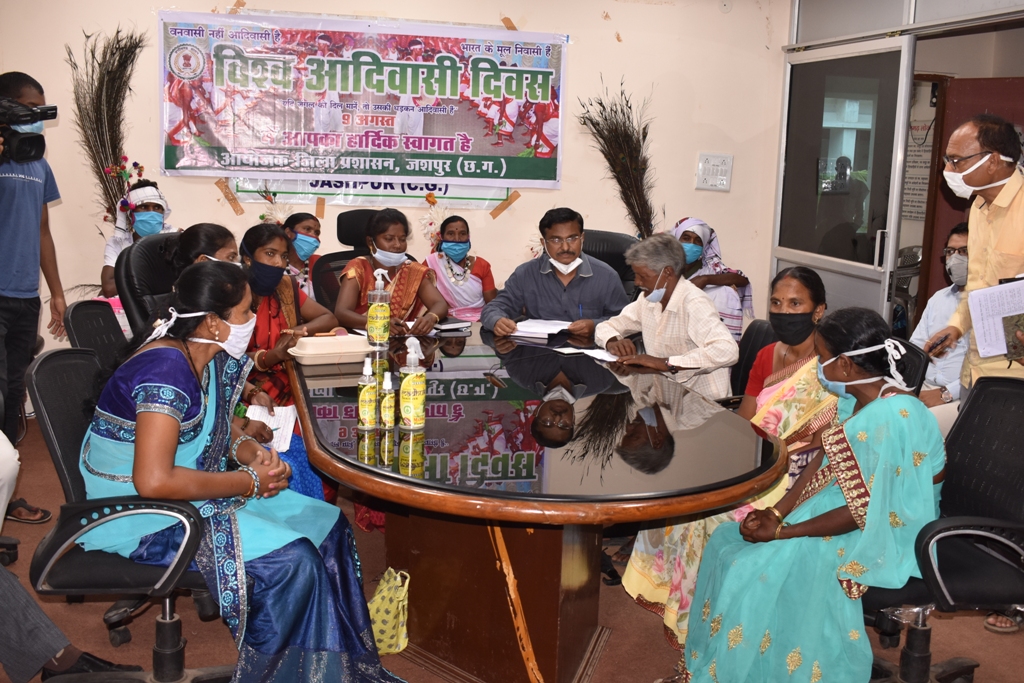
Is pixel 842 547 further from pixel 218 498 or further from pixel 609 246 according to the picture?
pixel 609 246

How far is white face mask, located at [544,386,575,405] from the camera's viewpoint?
272 cm

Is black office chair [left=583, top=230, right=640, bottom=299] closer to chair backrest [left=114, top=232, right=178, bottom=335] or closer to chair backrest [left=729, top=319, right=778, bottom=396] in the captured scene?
chair backrest [left=729, top=319, right=778, bottom=396]

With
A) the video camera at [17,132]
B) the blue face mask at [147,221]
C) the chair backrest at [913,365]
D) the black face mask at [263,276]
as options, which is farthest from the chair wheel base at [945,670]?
the blue face mask at [147,221]

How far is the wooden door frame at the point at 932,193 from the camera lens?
21.0 ft

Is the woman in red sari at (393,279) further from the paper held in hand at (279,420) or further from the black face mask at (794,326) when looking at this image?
the black face mask at (794,326)

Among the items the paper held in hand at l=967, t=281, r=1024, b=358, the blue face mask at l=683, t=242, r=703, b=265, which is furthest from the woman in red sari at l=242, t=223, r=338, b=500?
the paper held in hand at l=967, t=281, r=1024, b=358

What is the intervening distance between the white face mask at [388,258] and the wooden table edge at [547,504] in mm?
2215

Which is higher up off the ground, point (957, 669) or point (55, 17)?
point (55, 17)

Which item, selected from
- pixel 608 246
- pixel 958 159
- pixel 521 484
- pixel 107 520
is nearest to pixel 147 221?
pixel 608 246

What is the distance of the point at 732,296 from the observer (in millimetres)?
4949

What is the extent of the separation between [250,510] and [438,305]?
6.68 ft

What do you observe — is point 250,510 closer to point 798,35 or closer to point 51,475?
point 51,475

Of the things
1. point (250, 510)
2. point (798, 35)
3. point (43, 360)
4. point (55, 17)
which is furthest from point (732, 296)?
point (55, 17)

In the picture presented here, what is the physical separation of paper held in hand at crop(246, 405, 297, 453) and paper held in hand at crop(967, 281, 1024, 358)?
87.5 inches
